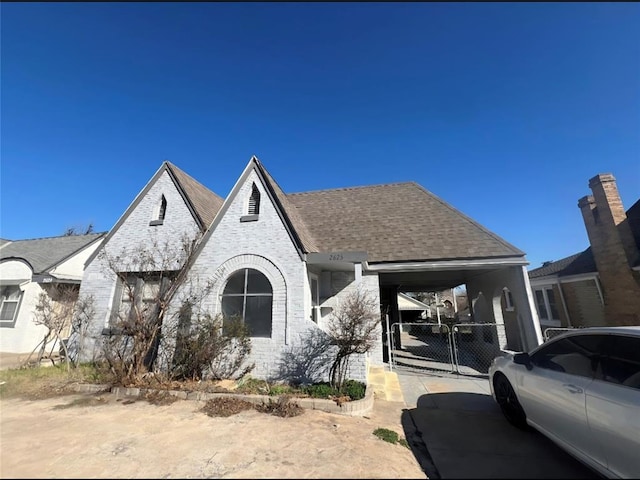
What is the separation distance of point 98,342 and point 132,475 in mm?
8075

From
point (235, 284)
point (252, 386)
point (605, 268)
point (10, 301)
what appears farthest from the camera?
point (10, 301)

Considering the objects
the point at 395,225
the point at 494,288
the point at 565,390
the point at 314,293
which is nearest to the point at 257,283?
the point at 314,293

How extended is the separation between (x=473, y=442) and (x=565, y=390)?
1.59m

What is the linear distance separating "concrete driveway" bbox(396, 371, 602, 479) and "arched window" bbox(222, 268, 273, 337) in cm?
435

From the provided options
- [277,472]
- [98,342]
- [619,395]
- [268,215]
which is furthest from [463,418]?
[98,342]

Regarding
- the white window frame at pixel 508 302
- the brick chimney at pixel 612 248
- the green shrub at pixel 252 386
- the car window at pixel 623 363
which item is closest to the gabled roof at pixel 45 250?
the green shrub at pixel 252 386

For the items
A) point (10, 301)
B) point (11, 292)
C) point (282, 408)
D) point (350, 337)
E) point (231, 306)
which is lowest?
point (282, 408)

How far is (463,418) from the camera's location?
5398 millimetres

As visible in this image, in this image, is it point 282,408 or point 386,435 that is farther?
point 282,408

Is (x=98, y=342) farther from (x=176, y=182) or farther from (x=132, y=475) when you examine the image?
(x=132, y=475)

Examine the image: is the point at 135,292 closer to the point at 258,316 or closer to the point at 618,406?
the point at 258,316

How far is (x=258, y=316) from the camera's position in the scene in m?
8.23

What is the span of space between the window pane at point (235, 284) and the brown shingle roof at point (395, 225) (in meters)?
3.30

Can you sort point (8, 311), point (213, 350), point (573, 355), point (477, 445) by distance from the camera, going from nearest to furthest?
point (573, 355) → point (477, 445) → point (213, 350) → point (8, 311)
